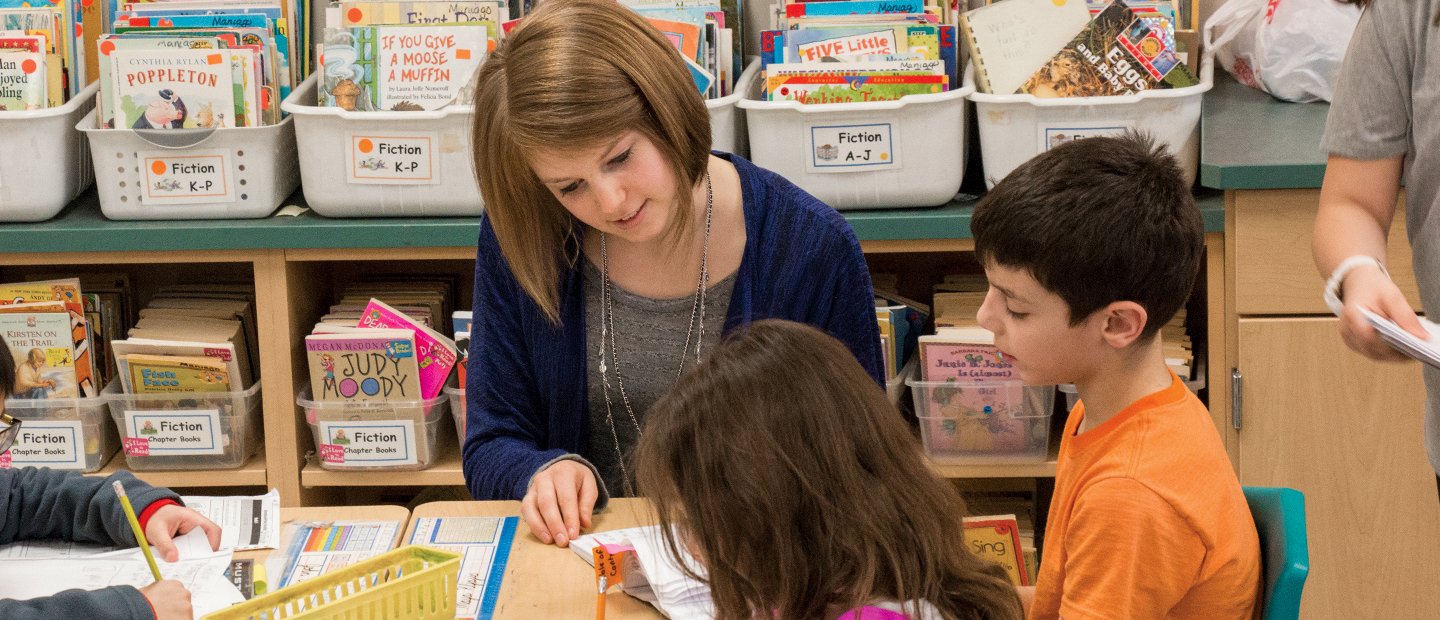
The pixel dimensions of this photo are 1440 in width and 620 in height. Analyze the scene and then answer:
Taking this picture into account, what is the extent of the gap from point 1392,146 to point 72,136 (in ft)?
6.31

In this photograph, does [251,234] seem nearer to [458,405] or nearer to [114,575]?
[458,405]

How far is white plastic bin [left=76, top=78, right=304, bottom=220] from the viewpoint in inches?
87.8

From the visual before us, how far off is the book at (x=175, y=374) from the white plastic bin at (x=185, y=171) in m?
0.23

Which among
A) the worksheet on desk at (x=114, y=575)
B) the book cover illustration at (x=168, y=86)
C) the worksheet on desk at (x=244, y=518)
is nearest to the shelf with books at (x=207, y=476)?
the book cover illustration at (x=168, y=86)

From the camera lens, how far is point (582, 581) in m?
1.42

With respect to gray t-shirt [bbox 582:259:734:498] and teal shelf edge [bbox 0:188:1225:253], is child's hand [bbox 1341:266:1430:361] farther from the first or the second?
teal shelf edge [bbox 0:188:1225:253]

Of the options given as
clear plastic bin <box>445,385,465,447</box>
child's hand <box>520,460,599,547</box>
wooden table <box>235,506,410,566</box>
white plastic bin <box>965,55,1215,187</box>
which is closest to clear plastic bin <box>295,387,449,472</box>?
clear plastic bin <box>445,385,465,447</box>

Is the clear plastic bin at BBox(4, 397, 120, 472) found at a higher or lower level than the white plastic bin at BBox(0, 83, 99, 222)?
lower

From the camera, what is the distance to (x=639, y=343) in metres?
1.75

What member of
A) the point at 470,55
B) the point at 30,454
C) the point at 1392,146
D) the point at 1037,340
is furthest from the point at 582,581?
the point at 30,454

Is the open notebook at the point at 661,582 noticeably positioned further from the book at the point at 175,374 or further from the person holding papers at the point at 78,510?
the book at the point at 175,374

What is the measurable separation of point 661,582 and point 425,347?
1.11 meters

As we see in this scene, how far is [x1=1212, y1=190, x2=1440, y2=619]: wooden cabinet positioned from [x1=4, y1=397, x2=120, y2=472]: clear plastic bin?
1808 mm

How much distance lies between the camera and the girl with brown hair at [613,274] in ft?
4.91
